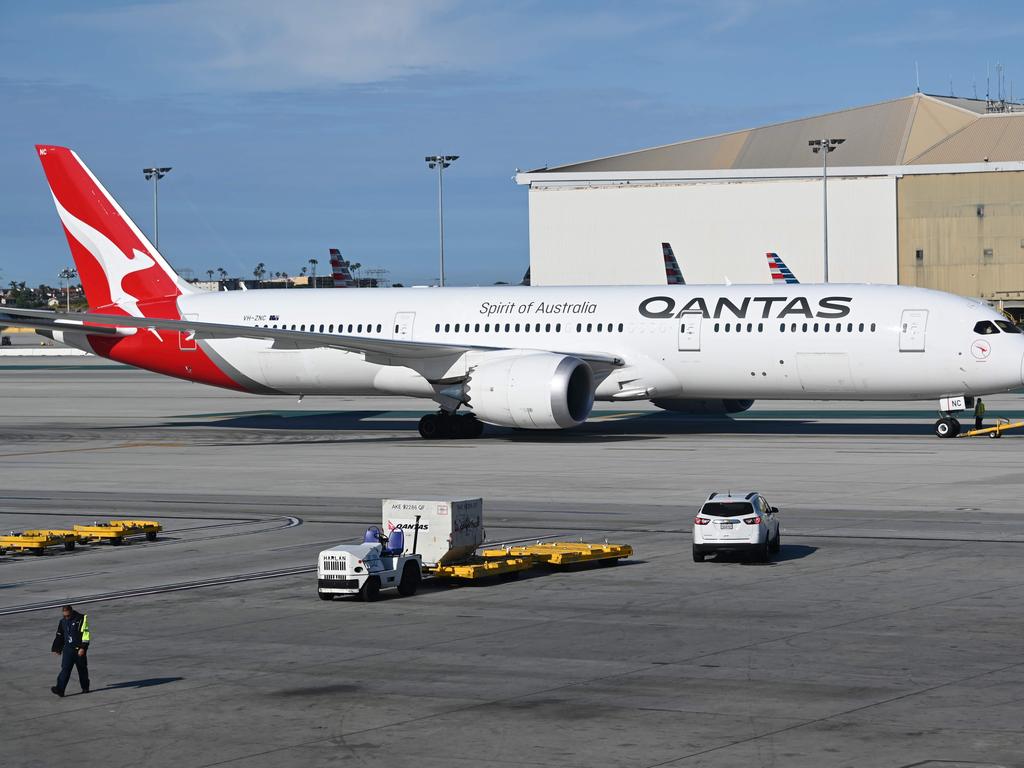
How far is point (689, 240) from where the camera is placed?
11212 cm

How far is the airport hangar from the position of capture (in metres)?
107

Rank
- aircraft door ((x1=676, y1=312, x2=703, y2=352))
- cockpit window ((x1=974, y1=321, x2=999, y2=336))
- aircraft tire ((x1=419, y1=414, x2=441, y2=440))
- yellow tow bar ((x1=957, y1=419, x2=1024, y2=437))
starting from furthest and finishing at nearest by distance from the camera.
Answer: aircraft tire ((x1=419, y1=414, x2=441, y2=440)) < aircraft door ((x1=676, y1=312, x2=703, y2=352)) < yellow tow bar ((x1=957, y1=419, x2=1024, y2=437)) < cockpit window ((x1=974, y1=321, x2=999, y2=336))

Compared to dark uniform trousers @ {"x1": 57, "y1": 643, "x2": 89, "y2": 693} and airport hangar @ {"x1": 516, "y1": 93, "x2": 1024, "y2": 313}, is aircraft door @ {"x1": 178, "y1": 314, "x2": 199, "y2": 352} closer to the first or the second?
dark uniform trousers @ {"x1": 57, "y1": 643, "x2": 89, "y2": 693}

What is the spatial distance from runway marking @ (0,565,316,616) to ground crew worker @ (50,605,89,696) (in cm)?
485

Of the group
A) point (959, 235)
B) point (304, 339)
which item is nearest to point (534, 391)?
point (304, 339)

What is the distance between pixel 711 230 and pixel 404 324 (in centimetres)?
6662

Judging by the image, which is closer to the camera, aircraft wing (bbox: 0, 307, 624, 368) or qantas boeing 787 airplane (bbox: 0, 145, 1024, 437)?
qantas boeing 787 airplane (bbox: 0, 145, 1024, 437)

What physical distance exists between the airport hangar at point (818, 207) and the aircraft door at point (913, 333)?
67393mm

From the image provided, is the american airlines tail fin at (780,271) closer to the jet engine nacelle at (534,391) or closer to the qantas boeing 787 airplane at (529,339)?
the qantas boeing 787 airplane at (529,339)

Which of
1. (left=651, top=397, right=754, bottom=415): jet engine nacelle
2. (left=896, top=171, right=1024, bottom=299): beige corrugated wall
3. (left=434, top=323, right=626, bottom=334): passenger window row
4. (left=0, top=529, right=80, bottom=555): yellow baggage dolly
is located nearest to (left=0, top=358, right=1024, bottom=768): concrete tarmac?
(left=0, top=529, right=80, bottom=555): yellow baggage dolly

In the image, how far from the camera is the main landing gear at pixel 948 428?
4241 cm

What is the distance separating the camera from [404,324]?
48094 mm

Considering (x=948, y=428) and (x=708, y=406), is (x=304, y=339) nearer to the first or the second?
(x=708, y=406)

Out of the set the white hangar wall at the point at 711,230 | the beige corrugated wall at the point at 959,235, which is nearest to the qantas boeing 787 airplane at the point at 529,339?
the white hangar wall at the point at 711,230
